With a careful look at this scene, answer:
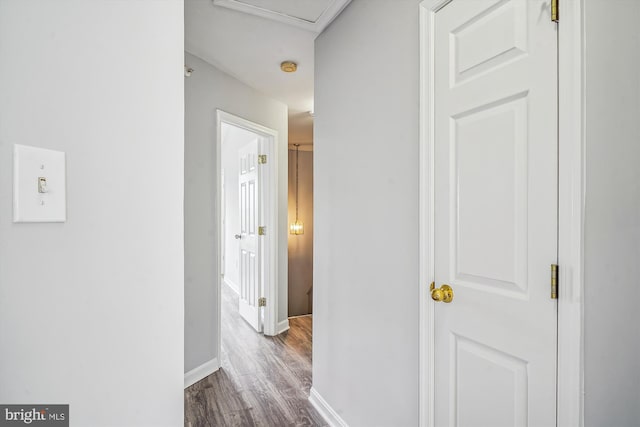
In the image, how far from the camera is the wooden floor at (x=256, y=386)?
2207 mm

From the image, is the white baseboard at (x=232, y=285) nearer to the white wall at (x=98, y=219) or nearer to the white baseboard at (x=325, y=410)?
the white baseboard at (x=325, y=410)

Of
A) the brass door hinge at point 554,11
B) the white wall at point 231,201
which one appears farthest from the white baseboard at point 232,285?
the brass door hinge at point 554,11

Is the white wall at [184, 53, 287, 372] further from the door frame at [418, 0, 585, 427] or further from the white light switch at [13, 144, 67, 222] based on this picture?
the door frame at [418, 0, 585, 427]

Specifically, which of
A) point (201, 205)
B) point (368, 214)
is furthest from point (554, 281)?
point (201, 205)

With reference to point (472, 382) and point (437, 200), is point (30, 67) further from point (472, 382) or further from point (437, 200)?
point (472, 382)

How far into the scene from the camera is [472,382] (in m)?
1.18

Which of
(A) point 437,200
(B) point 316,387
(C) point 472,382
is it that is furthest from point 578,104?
(B) point 316,387

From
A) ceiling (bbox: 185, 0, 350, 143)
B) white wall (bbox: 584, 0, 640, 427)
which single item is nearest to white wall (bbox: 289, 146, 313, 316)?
ceiling (bbox: 185, 0, 350, 143)

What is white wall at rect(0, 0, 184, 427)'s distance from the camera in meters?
0.47

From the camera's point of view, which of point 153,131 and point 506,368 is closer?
point 153,131

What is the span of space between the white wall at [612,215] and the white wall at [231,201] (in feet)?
14.5

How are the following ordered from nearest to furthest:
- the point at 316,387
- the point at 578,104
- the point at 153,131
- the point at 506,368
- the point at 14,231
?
the point at 14,231, the point at 153,131, the point at 578,104, the point at 506,368, the point at 316,387

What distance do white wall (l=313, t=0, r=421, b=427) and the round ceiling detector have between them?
0.60 meters

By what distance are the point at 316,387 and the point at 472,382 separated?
4.60ft
